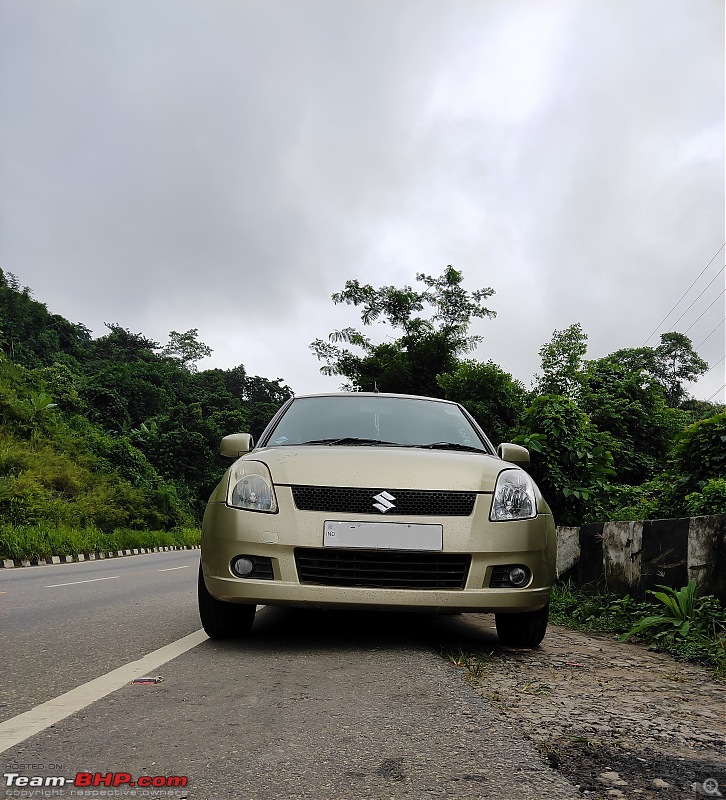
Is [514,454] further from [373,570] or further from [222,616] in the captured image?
[222,616]

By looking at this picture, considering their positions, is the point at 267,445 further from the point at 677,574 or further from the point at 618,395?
the point at 618,395

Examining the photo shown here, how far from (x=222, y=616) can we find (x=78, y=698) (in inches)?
49.8

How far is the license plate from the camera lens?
155 inches

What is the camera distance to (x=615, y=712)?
2896mm

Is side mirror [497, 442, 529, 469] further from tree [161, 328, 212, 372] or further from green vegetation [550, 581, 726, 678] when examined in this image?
tree [161, 328, 212, 372]

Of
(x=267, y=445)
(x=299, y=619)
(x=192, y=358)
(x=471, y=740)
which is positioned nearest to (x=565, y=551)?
(x=299, y=619)

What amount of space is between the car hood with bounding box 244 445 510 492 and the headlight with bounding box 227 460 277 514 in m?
0.05

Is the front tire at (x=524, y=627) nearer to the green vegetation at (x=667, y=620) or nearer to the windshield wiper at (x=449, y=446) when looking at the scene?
the green vegetation at (x=667, y=620)

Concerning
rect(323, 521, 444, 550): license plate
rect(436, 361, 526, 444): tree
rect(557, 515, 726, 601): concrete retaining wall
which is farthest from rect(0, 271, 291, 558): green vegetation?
rect(323, 521, 444, 550): license plate

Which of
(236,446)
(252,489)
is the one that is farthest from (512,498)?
(236,446)

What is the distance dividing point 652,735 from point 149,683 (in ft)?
6.39

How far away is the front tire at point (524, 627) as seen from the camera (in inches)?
168

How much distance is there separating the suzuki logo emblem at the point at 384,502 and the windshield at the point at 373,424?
84cm

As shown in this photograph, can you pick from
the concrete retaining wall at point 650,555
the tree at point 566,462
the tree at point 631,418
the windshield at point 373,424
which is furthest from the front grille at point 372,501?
the tree at point 631,418
